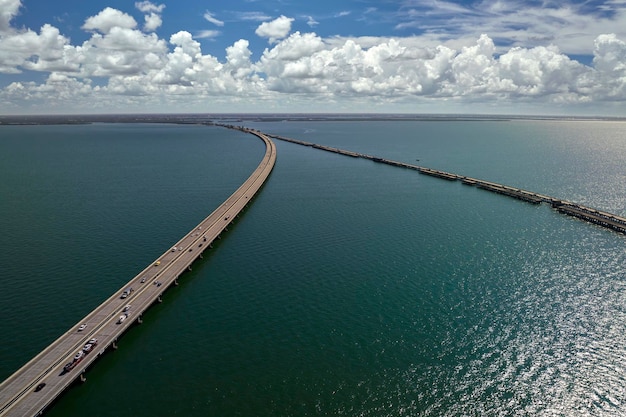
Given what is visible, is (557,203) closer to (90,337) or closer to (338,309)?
(338,309)

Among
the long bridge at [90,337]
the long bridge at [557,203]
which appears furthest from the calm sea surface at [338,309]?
the long bridge at [557,203]

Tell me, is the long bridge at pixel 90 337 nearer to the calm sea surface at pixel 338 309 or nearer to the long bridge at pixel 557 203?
the calm sea surface at pixel 338 309

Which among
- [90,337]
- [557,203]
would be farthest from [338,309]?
[557,203]

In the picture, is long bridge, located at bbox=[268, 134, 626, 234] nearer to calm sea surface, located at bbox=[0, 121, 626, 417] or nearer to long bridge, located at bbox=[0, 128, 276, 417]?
calm sea surface, located at bbox=[0, 121, 626, 417]

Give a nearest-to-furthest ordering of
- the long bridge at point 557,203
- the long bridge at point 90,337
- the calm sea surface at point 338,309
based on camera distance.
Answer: the long bridge at point 90,337 → the calm sea surface at point 338,309 → the long bridge at point 557,203

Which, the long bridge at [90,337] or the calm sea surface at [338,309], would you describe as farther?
the calm sea surface at [338,309]

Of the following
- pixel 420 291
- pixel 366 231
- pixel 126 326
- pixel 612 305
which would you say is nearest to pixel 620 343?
pixel 612 305

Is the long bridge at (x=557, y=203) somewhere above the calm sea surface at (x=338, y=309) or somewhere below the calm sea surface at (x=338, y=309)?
above

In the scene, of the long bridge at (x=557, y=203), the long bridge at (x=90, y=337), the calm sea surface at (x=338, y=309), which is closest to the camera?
the long bridge at (x=90, y=337)
